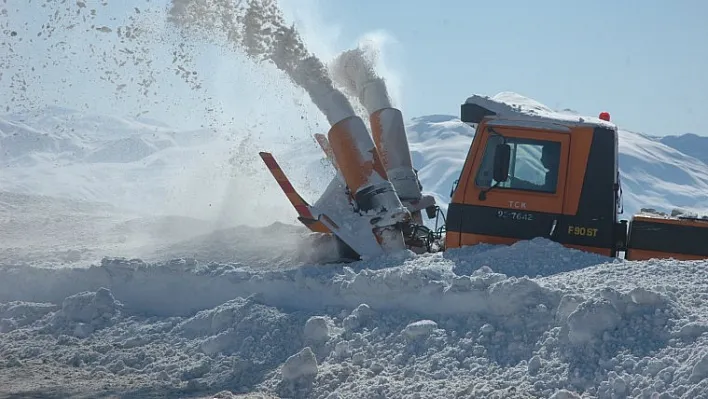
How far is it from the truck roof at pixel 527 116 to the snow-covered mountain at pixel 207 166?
309cm

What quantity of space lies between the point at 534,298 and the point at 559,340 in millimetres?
627

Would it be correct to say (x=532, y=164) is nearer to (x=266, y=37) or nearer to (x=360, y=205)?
(x=360, y=205)

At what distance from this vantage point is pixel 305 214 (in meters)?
9.66

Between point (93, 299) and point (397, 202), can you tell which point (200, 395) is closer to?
point (93, 299)

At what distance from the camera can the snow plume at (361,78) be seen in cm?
1078

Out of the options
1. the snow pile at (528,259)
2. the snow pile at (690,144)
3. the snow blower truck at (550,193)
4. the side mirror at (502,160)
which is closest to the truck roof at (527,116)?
the snow blower truck at (550,193)

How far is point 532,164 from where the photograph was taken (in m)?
8.62

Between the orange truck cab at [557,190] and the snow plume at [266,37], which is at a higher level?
the snow plume at [266,37]

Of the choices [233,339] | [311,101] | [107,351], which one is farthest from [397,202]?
[107,351]

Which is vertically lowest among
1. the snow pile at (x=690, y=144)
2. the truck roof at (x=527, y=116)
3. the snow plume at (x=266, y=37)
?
the truck roof at (x=527, y=116)

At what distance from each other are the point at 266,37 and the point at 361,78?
4.10ft

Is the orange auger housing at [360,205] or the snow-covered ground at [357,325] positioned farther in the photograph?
the orange auger housing at [360,205]

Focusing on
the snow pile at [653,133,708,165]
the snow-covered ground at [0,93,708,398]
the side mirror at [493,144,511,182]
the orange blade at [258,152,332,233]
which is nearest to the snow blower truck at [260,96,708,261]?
the side mirror at [493,144,511,182]

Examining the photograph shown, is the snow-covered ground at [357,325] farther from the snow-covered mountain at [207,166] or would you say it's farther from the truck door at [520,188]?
the snow-covered mountain at [207,166]
